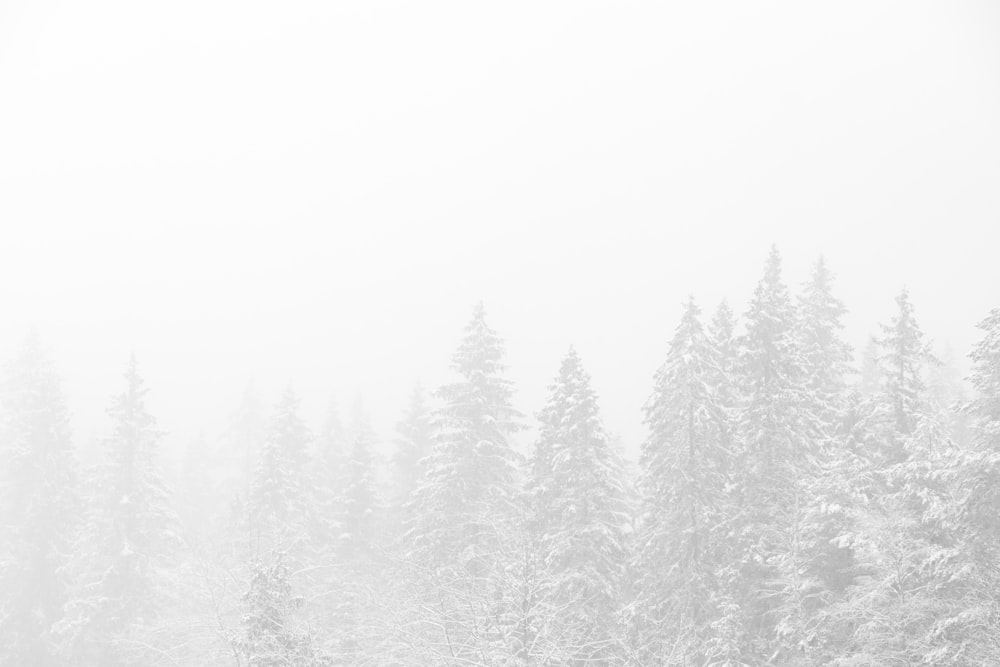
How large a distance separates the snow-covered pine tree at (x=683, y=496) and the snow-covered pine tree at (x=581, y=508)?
2.97 feet

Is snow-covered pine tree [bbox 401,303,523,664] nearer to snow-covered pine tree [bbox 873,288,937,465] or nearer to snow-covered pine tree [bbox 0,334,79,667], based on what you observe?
snow-covered pine tree [bbox 873,288,937,465]

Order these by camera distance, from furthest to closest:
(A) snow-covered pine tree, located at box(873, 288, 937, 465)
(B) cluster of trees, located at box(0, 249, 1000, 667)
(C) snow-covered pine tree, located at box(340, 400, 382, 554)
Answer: (C) snow-covered pine tree, located at box(340, 400, 382, 554)
(A) snow-covered pine tree, located at box(873, 288, 937, 465)
(B) cluster of trees, located at box(0, 249, 1000, 667)

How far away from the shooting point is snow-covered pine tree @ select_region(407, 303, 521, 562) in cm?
2408

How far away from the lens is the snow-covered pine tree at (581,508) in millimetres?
19438

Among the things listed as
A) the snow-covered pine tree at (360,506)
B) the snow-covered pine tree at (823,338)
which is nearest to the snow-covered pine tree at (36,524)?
the snow-covered pine tree at (360,506)

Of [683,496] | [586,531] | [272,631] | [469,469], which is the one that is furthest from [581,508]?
[272,631]

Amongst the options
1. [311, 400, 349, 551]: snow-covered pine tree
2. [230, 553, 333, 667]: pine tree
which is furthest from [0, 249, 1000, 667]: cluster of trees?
[311, 400, 349, 551]: snow-covered pine tree

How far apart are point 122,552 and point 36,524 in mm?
5019

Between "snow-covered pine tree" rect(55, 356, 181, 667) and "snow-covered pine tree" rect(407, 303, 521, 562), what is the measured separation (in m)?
10.7

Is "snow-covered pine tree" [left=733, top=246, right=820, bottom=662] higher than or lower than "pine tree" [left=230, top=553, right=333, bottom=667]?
higher

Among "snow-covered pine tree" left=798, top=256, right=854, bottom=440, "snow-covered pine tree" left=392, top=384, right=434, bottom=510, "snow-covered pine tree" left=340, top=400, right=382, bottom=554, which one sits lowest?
"snow-covered pine tree" left=340, top=400, right=382, bottom=554

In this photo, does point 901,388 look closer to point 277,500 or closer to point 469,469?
point 469,469

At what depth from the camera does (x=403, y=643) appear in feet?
31.8

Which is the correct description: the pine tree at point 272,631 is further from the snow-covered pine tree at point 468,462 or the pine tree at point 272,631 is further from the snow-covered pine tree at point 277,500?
the snow-covered pine tree at point 277,500
